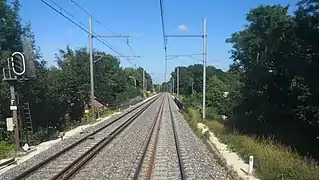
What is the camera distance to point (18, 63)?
16422mm

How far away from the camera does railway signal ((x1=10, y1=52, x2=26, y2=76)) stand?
640 inches

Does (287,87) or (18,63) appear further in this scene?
(287,87)

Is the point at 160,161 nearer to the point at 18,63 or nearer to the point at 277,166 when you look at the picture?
the point at 277,166

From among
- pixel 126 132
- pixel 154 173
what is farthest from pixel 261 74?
pixel 154 173

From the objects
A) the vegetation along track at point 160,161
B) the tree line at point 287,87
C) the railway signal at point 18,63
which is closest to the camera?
the vegetation along track at point 160,161

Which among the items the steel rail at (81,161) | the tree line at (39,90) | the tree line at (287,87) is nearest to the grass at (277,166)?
the steel rail at (81,161)

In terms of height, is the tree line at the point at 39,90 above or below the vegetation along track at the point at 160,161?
above

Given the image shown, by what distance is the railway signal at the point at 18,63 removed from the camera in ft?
53.4

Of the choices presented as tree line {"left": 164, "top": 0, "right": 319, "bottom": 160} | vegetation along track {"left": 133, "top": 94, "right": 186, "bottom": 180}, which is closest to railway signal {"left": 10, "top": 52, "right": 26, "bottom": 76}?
vegetation along track {"left": 133, "top": 94, "right": 186, "bottom": 180}

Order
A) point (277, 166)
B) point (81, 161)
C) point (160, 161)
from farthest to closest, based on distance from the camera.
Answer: point (160, 161) → point (81, 161) → point (277, 166)

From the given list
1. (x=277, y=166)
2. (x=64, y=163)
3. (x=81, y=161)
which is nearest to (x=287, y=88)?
(x=277, y=166)

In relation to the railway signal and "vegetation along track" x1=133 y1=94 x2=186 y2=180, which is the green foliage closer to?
"vegetation along track" x1=133 y1=94 x2=186 y2=180

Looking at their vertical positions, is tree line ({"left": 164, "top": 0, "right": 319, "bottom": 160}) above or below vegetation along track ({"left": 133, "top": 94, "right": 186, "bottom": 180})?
above

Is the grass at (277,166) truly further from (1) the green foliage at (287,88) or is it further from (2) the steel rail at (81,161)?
(1) the green foliage at (287,88)
